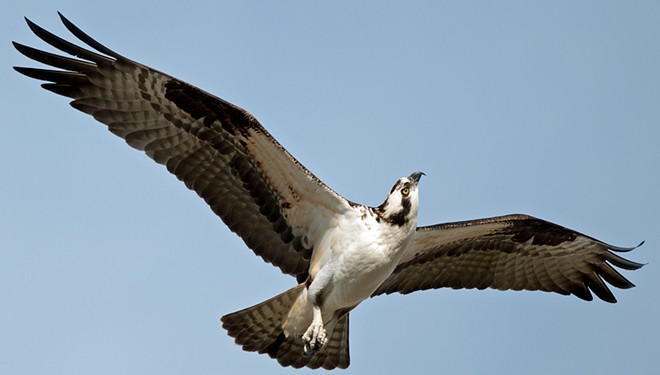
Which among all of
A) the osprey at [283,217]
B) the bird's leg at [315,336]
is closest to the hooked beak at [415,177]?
the osprey at [283,217]

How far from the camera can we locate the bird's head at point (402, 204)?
13.6 m

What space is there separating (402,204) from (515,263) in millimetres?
2510

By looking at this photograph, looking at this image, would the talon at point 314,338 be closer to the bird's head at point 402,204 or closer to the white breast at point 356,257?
the white breast at point 356,257

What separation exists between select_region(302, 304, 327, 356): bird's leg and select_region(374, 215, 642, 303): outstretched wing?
145 centimetres

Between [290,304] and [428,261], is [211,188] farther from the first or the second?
[428,261]

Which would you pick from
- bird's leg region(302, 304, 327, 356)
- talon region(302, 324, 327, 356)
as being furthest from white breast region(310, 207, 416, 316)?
talon region(302, 324, 327, 356)

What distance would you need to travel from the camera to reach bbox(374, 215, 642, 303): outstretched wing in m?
15.1

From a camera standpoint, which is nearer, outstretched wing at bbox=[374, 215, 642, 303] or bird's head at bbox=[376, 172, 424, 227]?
bird's head at bbox=[376, 172, 424, 227]

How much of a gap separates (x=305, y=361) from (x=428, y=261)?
6.14ft

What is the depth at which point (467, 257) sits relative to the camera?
15336mm

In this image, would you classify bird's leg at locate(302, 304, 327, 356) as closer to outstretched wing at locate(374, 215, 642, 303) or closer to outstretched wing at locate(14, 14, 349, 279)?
outstretched wing at locate(14, 14, 349, 279)

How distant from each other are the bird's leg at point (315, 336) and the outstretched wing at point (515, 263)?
4.77 ft

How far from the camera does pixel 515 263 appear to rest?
1549 cm

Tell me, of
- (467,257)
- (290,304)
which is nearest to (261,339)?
(290,304)
